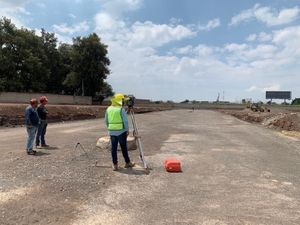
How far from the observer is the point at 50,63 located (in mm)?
83438

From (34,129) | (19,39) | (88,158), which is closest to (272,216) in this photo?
(88,158)

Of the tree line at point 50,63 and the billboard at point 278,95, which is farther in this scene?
the billboard at point 278,95

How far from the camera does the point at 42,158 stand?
1231 centimetres

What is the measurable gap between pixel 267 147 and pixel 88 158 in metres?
8.06

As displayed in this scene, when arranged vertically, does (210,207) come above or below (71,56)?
below

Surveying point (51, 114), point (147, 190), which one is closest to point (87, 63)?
point (51, 114)

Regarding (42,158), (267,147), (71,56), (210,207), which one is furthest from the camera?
(71,56)

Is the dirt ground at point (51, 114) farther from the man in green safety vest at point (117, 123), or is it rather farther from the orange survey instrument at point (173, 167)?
the orange survey instrument at point (173, 167)

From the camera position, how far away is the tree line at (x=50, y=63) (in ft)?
227

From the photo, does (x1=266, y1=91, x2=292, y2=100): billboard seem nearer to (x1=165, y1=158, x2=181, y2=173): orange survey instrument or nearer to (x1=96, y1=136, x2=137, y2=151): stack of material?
(x1=96, y1=136, x2=137, y2=151): stack of material

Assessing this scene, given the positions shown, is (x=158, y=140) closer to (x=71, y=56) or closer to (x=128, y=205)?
(x=128, y=205)

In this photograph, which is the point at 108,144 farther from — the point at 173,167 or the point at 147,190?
the point at 147,190

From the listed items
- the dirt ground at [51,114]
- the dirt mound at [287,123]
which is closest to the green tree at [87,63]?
the dirt ground at [51,114]

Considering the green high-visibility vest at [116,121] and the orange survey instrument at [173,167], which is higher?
the green high-visibility vest at [116,121]
